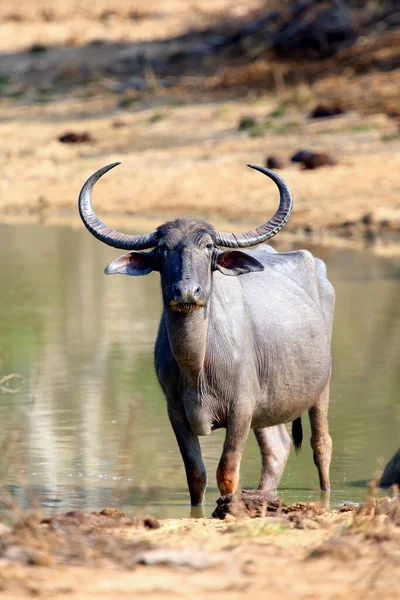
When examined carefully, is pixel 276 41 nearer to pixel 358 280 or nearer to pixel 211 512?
pixel 358 280

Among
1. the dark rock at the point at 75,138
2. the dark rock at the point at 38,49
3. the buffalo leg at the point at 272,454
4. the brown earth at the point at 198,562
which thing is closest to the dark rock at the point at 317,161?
the dark rock at the point at 75,138

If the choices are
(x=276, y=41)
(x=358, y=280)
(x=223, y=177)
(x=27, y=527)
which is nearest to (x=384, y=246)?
(x=358, y=280)

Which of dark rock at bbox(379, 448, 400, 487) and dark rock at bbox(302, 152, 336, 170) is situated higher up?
dark rock at bbox(302, 152, 336, 170)

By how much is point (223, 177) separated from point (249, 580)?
19.2 meters

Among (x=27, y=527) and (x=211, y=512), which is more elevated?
(x=27, y=527)

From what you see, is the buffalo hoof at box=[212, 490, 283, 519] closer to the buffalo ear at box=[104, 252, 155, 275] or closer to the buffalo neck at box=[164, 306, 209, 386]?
the buffalo neck at box=[164, 306, 209, 386]

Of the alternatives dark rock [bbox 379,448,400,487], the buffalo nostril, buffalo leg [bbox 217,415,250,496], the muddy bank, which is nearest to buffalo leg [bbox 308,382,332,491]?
dark rock [bbox 379,448,400,487]

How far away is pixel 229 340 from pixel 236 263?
512mm

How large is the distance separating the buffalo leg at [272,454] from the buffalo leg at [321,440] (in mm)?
204

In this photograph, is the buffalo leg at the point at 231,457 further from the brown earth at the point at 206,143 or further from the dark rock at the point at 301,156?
the dark rock at the point at 301,156

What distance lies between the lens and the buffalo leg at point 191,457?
7391 millimetres

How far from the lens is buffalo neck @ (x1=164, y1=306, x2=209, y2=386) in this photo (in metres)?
7.01

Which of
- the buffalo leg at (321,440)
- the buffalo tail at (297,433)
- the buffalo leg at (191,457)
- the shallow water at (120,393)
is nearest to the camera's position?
the buffalo leg at (191,457)

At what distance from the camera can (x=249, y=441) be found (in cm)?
972
